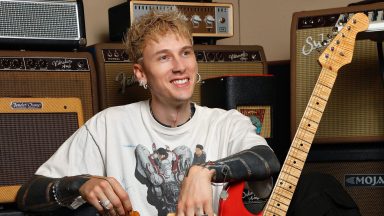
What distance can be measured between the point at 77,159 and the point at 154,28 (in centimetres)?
41

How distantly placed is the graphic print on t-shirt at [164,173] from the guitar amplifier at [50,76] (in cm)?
64

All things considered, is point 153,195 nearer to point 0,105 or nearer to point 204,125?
point 204,125

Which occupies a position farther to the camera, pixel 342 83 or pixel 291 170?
pixel 342 83

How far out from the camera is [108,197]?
133 centimetres

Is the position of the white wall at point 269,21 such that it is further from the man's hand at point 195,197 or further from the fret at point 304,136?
the man's hand at point 195,197

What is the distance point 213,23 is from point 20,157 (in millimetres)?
940

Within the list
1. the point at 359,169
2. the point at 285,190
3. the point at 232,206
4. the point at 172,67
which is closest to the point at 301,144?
the point at 285,190

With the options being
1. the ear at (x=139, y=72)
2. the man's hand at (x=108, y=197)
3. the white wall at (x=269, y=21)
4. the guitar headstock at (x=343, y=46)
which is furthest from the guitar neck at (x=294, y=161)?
Result: the white wall at (x=269, y=21)

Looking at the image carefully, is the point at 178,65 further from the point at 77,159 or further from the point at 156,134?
the point at 77,159

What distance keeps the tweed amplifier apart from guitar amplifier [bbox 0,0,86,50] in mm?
223

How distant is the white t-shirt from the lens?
1.70 m

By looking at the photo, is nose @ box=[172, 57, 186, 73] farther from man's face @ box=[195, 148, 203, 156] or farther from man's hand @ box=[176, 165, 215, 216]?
man's hand @ box=[176, 165, 215, 216]

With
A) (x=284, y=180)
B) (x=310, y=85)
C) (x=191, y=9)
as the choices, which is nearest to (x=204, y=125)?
(x=284, y=180)

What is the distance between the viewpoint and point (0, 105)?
6.82 feet
